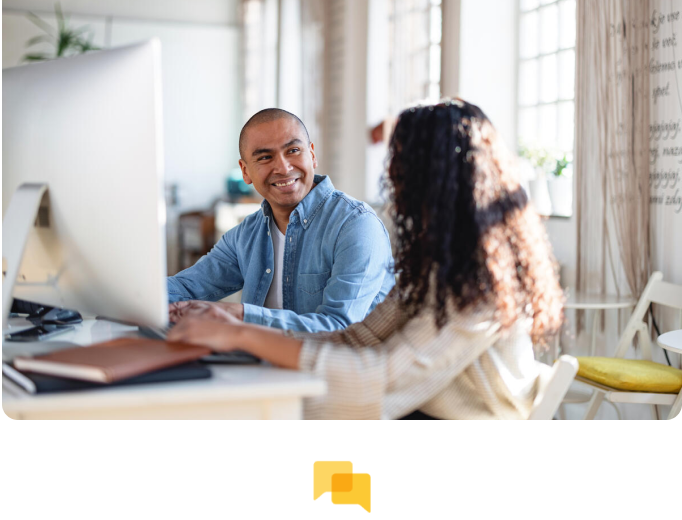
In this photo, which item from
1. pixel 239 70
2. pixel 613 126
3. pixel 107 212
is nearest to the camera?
pixel 107 212

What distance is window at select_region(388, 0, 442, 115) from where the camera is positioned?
4727mm

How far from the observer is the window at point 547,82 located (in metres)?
3.75

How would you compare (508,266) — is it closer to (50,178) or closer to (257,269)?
(50,178)

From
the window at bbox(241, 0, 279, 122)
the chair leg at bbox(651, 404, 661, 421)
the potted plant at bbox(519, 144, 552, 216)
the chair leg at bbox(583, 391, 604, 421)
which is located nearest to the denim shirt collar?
the chair leg at bbox(583, 391, 604, 421)

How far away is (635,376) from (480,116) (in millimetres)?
1493

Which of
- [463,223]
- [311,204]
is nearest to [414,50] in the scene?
[311,204]

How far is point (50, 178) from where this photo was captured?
1231 millimetres

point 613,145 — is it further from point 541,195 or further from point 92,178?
point 92,178

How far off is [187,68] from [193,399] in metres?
7.14

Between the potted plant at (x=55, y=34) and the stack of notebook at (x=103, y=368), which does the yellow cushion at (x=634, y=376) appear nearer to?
the stack of notebook at (x=103, y=368)
